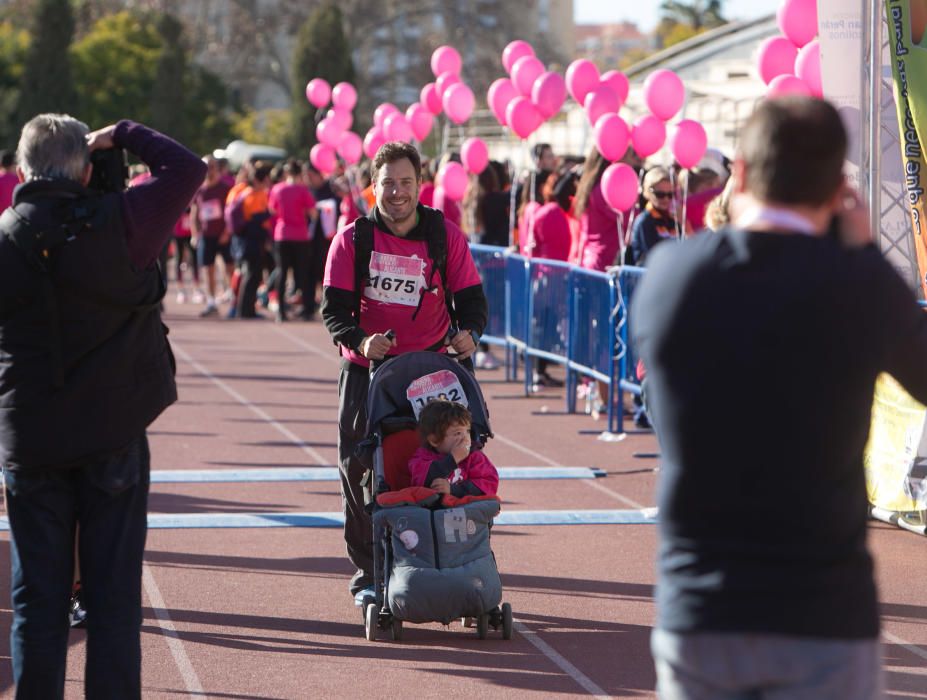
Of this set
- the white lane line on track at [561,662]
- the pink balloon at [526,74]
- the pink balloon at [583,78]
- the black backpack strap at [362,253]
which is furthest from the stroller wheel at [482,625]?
the pink balloon at [526,74]

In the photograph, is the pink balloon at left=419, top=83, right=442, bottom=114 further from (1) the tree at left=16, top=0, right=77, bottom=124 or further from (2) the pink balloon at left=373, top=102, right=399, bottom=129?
(1) the tree at left=16, top=0, right=77, bottom=124

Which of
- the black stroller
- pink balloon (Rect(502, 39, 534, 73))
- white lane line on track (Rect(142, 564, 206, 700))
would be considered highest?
pink balloon (Rect(502, 39, 534, 73))

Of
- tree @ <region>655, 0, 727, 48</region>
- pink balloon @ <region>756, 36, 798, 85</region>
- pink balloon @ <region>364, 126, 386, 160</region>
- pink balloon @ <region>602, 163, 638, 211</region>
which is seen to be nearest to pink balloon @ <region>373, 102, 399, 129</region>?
pink balloon @ <region>364, 126, 386, 160</region>

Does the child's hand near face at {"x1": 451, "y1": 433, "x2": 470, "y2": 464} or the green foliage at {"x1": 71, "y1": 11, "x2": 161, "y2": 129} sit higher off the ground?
the green foliage at {"x1": 71, "y1": 11, "x2": 161, "y2": 129}

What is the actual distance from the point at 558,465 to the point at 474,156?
19.6 ft

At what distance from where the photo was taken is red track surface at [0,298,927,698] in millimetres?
5762

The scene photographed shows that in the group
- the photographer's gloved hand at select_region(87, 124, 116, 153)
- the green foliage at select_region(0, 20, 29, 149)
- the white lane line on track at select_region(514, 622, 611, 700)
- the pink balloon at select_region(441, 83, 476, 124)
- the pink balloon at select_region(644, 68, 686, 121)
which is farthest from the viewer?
the green foliage at select_region(0, 20, 29, 149)

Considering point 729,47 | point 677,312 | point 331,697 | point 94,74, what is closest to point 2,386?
point 331,697

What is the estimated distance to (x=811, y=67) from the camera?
930 cm

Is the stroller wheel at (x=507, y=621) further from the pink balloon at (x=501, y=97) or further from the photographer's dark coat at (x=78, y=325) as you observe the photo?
the pink balloon at (x=501, y=97)

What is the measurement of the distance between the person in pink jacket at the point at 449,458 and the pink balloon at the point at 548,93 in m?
8.62

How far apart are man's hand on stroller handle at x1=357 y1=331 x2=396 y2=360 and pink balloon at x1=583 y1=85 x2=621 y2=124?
7.32 meters

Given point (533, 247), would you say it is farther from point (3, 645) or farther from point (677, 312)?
point (677, 312)

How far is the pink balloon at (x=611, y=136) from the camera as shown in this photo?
11930mm
